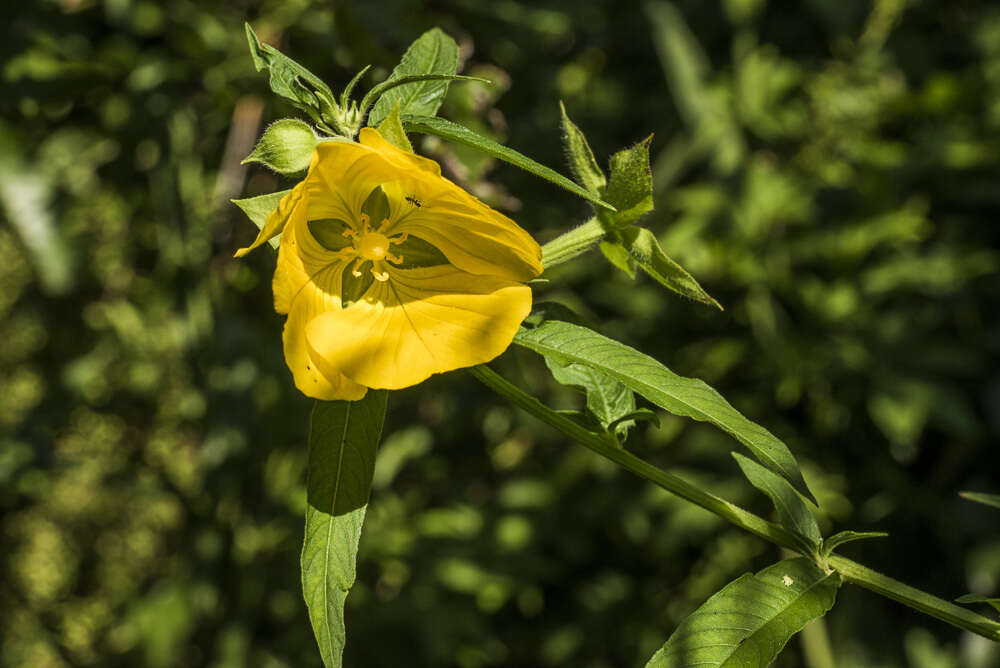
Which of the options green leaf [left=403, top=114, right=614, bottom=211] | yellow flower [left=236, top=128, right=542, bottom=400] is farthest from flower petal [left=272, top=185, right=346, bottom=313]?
green leaf [left=403, top=114, right=614, bottom=211]

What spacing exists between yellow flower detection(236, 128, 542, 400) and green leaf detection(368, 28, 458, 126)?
55mm

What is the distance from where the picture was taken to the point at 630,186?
2.37 feet

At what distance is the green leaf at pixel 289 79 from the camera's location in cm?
66

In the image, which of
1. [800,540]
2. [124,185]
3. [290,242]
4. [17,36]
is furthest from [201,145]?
[800,540]

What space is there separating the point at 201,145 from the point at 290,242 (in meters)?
1.22

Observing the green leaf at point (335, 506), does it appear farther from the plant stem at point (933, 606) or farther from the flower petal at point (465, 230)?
the plant stem at point (933, 606)

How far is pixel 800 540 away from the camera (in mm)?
768

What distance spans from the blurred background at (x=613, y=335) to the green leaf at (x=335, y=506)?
0.88 meters

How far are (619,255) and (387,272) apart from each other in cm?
21

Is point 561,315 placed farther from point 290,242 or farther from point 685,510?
Answer: point 685,510

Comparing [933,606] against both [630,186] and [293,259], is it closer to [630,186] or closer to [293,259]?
[630,186]

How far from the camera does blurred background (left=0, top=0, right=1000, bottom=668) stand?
1.67 metres

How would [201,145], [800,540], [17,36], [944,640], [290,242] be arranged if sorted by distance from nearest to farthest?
1. [290,242]
2. [800,540]
3. [17,36]
4. [201,145]
5. [944,640]

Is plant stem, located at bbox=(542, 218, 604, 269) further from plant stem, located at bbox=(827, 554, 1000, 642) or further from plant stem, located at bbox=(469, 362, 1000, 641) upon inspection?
plant stem, located at bbox=(827, 554, 1000, 642)
